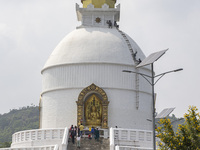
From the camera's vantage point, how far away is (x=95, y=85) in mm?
39594

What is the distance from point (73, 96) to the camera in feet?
132

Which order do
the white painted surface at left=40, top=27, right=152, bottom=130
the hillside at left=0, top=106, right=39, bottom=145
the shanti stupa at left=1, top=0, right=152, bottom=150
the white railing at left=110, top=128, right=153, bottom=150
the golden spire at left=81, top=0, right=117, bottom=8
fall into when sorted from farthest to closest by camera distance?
the hillside at left=0, top=106, right=39, bottom=145 → the golden spire at left=81, top=0, right=117, bottom=8 → the white painted surface at left=40, top=27, right=152, bottom=130 → the shanti stupa at left=1, top=0, right=152, bottom=150 → the white railing at left=110, top=128, right=153, bottom=150

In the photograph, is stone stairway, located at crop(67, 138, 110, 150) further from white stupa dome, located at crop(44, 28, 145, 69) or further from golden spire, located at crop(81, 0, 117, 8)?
golden spire, located at crop(81, 0, 117, 8)

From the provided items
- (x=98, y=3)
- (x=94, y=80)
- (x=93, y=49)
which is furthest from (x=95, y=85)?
(x=98, y=3)

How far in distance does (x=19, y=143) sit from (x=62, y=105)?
5.91 metres

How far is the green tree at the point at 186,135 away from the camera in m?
21.9

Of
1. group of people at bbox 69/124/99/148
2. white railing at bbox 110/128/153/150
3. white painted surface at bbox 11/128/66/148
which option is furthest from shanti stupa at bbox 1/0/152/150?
white railing at bbox 110/128/153/150

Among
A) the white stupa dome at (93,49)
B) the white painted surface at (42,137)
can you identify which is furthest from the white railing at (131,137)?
the white stupa dome at (93,49)

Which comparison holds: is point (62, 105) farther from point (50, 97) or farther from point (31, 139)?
point (31, 139)

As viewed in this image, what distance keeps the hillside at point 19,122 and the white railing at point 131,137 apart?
64.4m

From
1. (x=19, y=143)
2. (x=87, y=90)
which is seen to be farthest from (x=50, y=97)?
(x=19, y=143)

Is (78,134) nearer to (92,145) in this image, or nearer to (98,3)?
(92,145)

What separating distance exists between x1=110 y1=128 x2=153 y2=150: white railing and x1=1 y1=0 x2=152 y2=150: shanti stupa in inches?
212

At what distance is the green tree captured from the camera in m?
21.9
